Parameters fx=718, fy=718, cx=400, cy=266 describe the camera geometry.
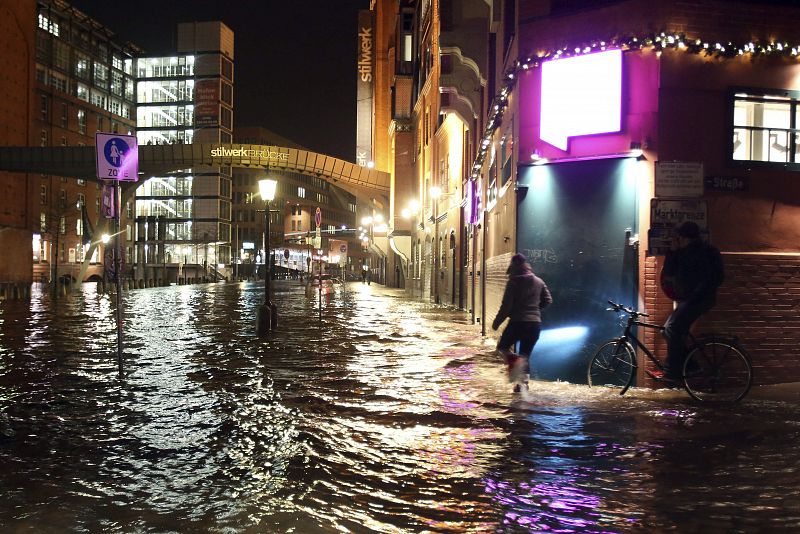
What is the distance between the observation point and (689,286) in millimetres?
8891

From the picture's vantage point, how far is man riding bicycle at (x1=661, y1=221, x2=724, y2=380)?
8758 mm

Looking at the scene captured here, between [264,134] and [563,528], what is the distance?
138 m

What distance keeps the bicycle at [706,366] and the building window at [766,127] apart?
2.96 metres

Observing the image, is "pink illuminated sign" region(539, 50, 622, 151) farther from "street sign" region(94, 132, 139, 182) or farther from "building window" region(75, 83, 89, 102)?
"building window" region(75, 83, 89, 102)

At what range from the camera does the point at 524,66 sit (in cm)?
1121

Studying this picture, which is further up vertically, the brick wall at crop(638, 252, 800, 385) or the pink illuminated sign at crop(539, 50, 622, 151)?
the pink illuminated sign at crop(539, 50, 622, 151)

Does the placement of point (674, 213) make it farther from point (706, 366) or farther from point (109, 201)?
point (109, 201)

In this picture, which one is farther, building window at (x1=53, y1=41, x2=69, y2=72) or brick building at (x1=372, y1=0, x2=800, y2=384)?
building window at (x1=53, y1=41, x2=69, y2=72)

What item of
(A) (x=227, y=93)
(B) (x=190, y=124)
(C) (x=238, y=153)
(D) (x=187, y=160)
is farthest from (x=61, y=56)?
(C) (x=238, y=153)

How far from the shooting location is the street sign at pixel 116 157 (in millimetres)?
10648

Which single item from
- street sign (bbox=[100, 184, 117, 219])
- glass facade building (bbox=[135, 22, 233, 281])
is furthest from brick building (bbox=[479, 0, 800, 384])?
glass facade building (bbox=[135, 22, 233, 281])

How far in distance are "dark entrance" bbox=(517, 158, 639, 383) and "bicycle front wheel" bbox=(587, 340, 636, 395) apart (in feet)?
2.04

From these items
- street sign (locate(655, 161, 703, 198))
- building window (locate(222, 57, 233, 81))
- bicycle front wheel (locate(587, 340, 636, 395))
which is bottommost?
bicycle front wheel (locate(587, 340, 636, 395))

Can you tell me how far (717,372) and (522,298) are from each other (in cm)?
251
